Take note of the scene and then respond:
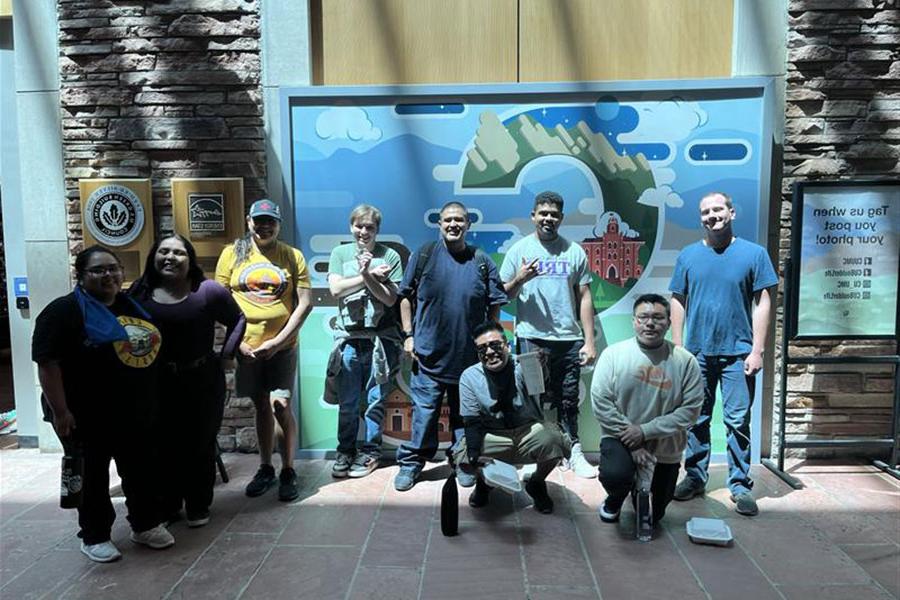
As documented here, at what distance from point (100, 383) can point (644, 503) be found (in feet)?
9.14

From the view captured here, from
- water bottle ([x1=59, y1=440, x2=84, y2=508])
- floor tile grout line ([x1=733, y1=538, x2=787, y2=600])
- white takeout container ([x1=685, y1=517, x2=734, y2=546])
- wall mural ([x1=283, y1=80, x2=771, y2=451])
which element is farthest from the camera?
wall mural ([x1=283, y1=80, x2=771, y2=451])

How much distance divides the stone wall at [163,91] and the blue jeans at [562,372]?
2.33m

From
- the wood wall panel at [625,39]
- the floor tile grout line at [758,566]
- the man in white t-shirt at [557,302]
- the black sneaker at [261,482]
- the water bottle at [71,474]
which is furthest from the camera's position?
the wood wall panel at [625,39]

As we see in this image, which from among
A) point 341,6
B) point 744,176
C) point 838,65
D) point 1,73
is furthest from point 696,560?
point 1,73

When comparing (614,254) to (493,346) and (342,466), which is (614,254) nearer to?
(493,346)

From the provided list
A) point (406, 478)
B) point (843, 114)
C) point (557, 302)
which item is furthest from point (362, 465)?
point (843, 114)

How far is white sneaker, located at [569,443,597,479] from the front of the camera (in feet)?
14.4

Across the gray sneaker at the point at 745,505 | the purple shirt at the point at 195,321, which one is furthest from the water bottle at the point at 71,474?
the gray sneaker at the point at 745,505

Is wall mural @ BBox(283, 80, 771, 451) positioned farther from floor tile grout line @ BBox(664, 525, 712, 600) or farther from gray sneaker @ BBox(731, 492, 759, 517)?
floor tile grout line @ BBox(664, 525, 712, 600)

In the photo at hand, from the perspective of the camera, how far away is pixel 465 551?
10.9ft

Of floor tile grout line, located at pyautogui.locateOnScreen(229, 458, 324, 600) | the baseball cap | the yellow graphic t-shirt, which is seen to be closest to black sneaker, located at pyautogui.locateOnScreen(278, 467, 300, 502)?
floor tile grout line, located at pyautogui.locateOnScreen(229, 458, 324, 600)

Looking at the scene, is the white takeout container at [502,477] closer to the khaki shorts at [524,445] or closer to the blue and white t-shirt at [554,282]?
the khaki shorts at [524,445]

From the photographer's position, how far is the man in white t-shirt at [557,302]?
167 inches

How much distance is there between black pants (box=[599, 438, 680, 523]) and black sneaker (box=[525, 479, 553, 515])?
367 millimetres
